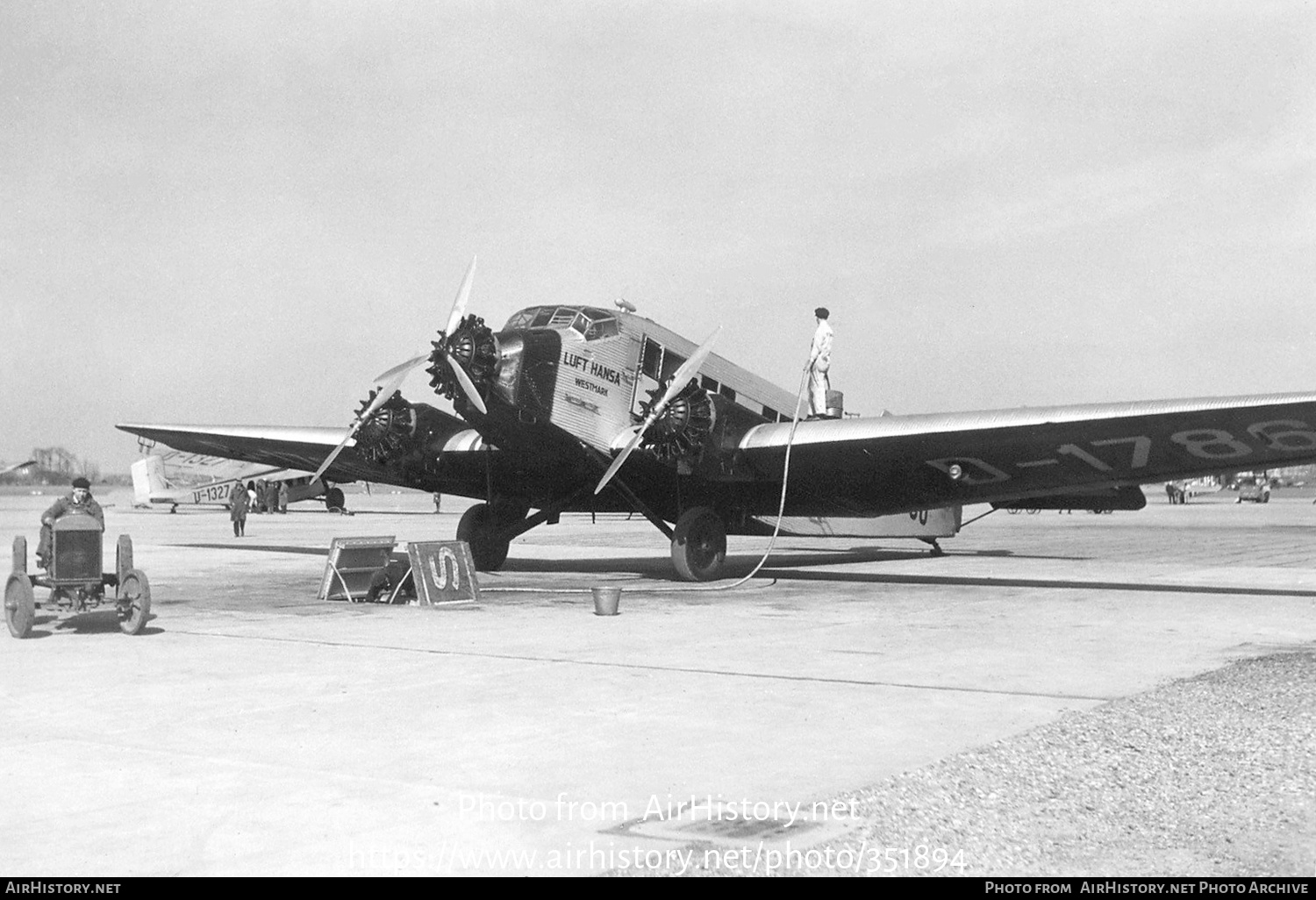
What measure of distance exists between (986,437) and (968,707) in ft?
32.7

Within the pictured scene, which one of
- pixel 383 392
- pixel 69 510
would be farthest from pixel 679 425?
pixel 69 510

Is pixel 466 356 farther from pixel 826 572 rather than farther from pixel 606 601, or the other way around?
pixel 826 572

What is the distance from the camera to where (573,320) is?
779 inches

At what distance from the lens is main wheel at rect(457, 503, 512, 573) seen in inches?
918

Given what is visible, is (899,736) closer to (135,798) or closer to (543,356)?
(135,798)

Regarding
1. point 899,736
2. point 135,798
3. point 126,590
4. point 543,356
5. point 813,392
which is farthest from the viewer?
point 813,392

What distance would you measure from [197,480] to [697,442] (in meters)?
63.6

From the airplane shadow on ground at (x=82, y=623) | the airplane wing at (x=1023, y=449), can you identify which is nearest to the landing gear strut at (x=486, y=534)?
the airplane wing at (x=1023, y=449)

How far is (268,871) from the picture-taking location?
5094mm

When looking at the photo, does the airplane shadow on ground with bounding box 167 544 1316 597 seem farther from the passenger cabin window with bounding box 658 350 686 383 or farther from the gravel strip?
the gravel strip

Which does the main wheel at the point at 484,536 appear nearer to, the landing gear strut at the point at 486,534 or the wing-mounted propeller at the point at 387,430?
the landing gear strut at the point at 486,534

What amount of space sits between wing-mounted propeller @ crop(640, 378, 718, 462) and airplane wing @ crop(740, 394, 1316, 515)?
40.8 inches
